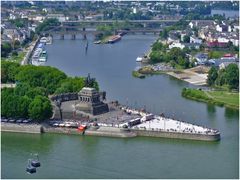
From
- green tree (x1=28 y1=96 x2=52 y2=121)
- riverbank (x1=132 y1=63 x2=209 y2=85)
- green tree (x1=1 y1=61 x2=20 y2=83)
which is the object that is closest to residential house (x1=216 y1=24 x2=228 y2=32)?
riverbank (x1=132 y1=63 x2=209 y2=85)

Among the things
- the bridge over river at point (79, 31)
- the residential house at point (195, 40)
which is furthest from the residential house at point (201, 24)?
the residential house at point (195, 40)

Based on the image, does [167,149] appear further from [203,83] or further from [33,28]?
[33,28]

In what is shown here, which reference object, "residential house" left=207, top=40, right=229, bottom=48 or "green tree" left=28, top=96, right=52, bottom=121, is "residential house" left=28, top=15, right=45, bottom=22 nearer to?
"residential house" left=207, top=40, right=229, bottom=48

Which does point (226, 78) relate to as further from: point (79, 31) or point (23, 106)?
point (79, 31)

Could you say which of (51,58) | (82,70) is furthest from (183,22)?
(82,70)

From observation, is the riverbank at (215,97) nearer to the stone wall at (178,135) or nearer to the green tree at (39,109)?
the stone wall at (178,135)

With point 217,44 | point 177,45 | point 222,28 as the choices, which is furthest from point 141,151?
point 222,28
